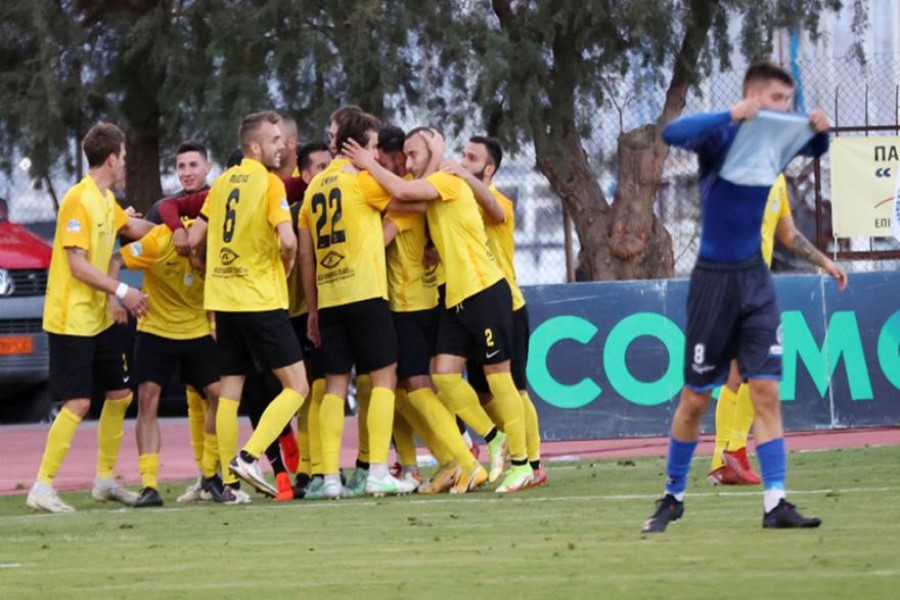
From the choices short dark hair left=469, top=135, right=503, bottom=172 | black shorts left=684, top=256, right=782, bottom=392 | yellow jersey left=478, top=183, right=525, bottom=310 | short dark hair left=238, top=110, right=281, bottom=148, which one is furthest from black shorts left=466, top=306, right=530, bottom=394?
black shorts left=684, top=256, right=782, bottom=392

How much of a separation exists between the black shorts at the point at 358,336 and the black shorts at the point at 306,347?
18.2 inches

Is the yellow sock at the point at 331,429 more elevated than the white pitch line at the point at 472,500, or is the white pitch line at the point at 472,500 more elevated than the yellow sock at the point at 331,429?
the yellow sock at the point at 331,429

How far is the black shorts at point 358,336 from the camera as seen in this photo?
11.6m

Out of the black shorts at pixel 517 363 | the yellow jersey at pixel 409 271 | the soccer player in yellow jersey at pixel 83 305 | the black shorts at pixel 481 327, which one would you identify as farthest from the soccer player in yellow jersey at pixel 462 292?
the soccer player in yellow jersey at pixel 83 305

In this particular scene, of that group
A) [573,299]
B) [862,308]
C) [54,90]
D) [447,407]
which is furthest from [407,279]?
[54,90]

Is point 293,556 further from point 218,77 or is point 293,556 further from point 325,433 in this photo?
point 218,77

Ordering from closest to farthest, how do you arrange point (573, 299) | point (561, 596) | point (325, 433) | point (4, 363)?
point (561, 596)
point (325, 433)
point (573, 299)
point (4, 363)

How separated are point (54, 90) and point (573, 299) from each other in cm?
671

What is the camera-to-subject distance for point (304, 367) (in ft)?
39.3

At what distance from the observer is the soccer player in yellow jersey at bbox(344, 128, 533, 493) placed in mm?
11516

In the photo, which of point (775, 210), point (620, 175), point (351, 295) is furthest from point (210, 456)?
point (620, 175)

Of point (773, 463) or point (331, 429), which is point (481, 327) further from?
point (773, 463)

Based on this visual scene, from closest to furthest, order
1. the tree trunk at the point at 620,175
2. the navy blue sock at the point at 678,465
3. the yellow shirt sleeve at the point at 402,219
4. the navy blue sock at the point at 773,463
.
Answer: the navy blue sock at the point at 773,463
the navy blue sock at the point at 678,465
the yellow shirt sleeve at the point at 402,219
the tree trunk at the point at 620,175

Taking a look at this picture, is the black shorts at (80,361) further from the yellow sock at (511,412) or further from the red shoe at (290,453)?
the yellow sock at (511,412)
